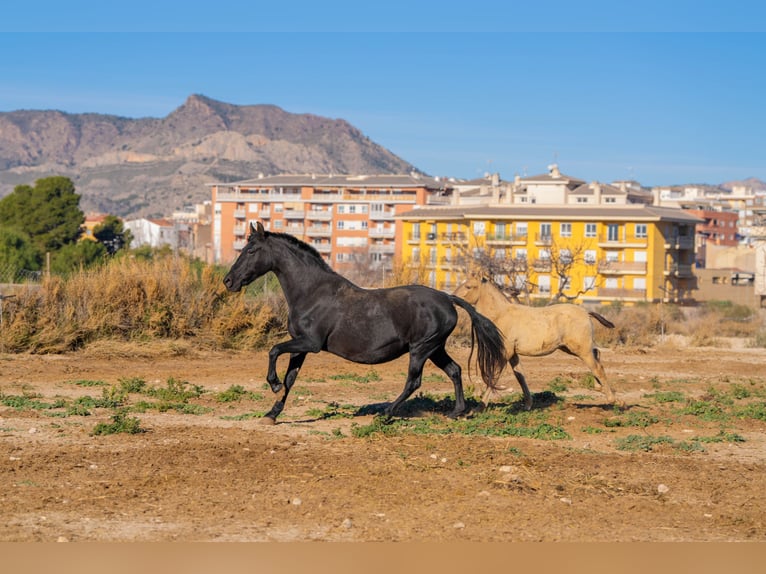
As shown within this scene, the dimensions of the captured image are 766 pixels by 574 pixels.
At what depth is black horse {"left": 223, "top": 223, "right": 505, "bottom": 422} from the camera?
13352 mm

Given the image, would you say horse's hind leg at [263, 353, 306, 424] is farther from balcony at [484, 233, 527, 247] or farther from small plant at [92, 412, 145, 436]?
balcony at [484, 233, 527, 247]

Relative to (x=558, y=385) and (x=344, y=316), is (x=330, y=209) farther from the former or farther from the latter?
(x=344, y=316)

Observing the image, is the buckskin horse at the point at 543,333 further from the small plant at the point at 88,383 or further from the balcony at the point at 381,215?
the balcony at the point at 381,215

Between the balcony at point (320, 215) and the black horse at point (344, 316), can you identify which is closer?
the black horse at point (344, 316)

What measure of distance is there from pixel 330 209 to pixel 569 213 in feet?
169

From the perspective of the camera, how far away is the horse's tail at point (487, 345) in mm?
14203

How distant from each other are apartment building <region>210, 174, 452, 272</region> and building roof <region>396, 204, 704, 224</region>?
34.5m

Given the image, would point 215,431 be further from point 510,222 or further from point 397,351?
point 510,222

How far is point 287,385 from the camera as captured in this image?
1356 cm

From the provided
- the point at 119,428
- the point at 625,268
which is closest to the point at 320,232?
the point at 625,268

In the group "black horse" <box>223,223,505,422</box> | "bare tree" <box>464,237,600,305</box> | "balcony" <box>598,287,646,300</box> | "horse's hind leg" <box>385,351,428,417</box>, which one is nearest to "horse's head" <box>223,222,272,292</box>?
"black horse" <box>223,223,505,422</box>

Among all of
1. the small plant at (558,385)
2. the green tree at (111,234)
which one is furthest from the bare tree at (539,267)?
the green tree at (111,234)

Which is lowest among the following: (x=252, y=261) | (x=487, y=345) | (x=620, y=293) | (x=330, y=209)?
(x=620, y=293)

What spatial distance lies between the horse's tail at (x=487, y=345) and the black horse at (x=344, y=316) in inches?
17.5
